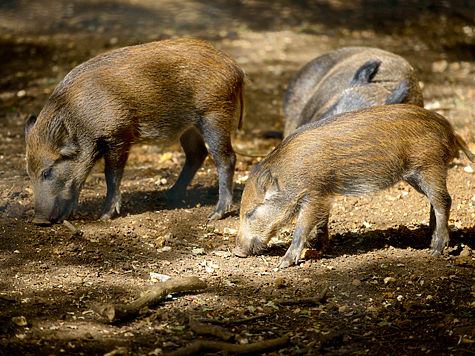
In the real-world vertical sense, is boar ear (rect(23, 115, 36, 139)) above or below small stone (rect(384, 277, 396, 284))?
above

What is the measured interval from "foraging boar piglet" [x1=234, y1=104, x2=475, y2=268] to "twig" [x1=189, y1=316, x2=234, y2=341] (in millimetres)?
1180

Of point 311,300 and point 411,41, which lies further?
point 411,41

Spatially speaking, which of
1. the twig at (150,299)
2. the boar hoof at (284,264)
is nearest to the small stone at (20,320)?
the twig at (150,299)

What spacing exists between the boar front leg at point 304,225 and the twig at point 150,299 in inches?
33.4

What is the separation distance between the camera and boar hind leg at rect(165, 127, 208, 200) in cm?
576

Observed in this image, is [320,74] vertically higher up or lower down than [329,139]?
lower down

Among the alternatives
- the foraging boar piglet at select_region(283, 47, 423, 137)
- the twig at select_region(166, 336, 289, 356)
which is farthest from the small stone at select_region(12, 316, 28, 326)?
the foraging boar piglet at select_region(283, 47, 423, 137)

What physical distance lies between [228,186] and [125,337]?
99.5 inches

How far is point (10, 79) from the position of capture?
9.23 m

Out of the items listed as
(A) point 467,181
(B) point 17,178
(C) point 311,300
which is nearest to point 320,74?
(A) point 467,181

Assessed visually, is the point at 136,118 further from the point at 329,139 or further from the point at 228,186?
the point at 329,139

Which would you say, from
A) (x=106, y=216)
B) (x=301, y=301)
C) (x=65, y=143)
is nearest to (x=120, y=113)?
(x=65, y=143)

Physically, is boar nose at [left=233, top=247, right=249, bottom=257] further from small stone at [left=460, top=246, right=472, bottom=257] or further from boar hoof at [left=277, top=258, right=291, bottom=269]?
small stone at [left=460, top=246, right=472, bottom=257]

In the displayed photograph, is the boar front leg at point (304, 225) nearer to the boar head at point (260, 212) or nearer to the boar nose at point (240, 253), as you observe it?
the boar head at point (260, 212)
